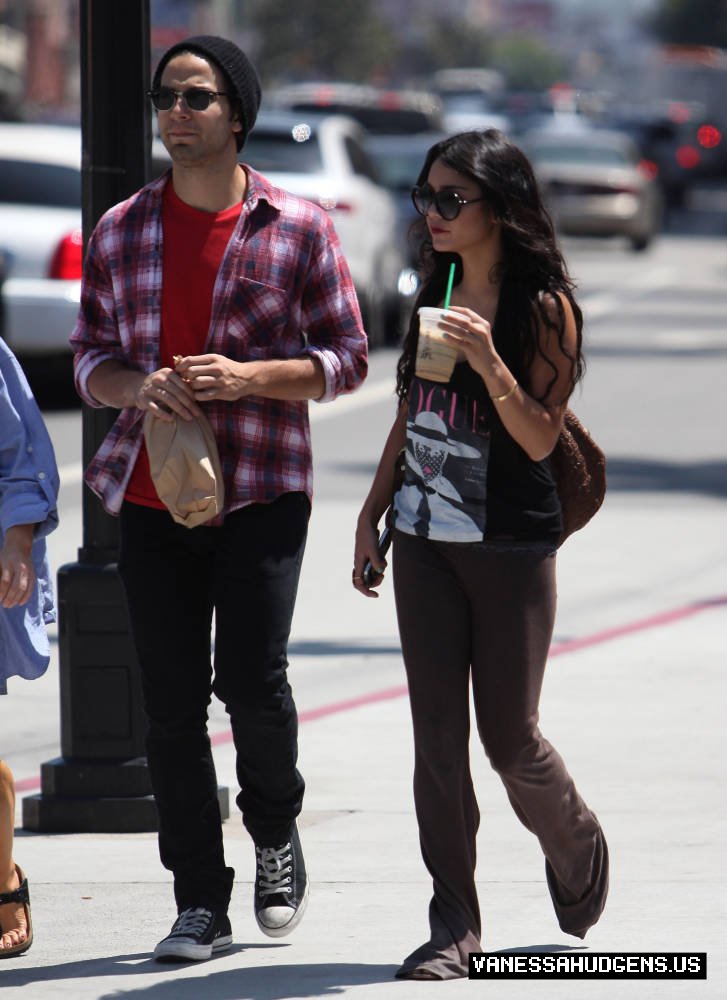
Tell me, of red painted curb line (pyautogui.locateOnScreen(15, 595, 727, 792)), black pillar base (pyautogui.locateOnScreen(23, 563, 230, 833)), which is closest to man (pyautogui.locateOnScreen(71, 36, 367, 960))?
black pillar base (pyautogui.locateOnScreen(23, 563, 230, 833))

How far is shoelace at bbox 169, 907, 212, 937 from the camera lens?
190 inches

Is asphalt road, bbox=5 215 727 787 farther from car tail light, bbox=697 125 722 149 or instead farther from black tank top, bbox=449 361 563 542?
car tail light, bbox=697 125 722 149

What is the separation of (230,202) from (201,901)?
152 centimetres

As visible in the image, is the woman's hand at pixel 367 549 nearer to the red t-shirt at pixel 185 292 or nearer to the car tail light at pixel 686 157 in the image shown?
the red t-shirt at pixel 185 292

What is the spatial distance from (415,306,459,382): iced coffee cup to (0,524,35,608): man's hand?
37.6 inches

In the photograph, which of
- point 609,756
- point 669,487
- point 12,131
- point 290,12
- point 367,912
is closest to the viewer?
point 367,912

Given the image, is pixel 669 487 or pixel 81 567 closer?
pixel 81 567

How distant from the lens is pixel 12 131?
16281mm

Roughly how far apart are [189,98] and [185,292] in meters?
0.41

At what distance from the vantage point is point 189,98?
471 centimetres

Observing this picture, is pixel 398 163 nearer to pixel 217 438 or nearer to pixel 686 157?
pixel 217 438

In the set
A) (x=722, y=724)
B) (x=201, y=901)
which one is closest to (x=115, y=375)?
(x=201, y=901)

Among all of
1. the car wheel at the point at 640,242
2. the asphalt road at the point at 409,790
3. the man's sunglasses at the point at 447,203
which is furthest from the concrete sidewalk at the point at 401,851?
the car wheel at the point at 640,242

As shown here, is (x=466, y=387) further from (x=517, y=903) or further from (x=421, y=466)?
(x=517, y=903)
